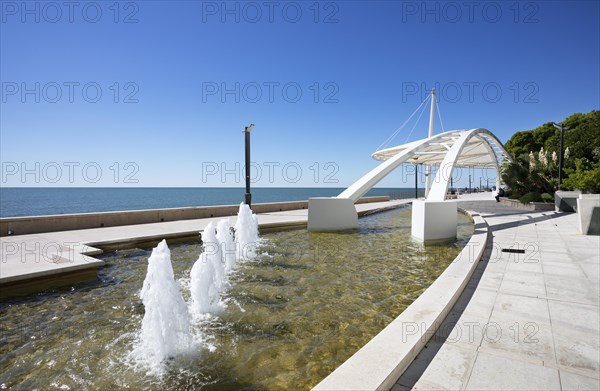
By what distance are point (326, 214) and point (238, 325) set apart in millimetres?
8858

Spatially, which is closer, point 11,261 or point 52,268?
point 52,268

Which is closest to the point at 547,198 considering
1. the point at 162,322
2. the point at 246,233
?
the point at 246,233

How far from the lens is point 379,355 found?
9.49 feet

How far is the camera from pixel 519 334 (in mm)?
3588

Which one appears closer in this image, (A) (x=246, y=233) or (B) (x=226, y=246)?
(B) (x=226, y=246)

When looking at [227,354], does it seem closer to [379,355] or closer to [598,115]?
[379,355]

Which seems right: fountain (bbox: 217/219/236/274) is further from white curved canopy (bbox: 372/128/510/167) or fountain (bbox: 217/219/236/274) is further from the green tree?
the green tree

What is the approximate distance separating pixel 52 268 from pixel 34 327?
2125 millimetres

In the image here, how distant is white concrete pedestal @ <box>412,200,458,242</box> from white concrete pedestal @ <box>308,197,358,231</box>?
10.0ft

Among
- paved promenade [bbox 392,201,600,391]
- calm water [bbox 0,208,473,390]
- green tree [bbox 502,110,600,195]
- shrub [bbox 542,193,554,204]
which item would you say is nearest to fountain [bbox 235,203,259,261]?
calm water [bbox 0,208,473,390]

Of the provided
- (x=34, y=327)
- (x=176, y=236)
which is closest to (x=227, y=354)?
(x=34, y=327)

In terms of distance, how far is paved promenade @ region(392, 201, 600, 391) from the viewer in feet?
9.08

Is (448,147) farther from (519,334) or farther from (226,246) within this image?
(519,334)

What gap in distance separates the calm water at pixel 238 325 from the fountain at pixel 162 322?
0.59ft
